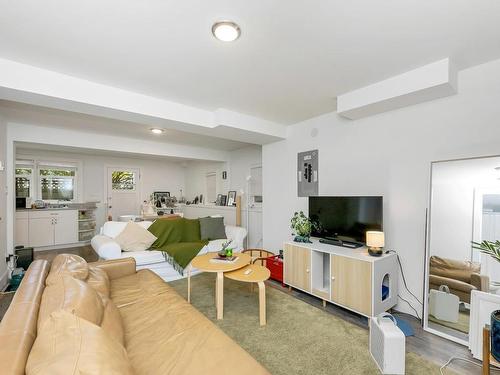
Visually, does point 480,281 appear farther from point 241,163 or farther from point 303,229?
point 241,163

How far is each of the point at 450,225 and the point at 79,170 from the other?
7.15 metres


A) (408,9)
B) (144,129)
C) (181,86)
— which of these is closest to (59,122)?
(144,129)

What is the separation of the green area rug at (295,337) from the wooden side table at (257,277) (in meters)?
0.14

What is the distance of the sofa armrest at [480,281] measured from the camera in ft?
6.59

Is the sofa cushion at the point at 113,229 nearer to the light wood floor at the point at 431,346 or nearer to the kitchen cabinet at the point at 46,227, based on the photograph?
the kitchen cabinet at the point at 46,227

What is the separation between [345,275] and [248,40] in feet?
7.69

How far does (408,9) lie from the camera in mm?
1519

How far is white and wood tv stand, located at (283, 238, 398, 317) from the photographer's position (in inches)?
94.4

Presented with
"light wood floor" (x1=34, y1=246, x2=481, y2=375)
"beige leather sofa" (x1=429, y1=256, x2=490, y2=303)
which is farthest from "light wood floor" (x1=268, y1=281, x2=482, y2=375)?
"beige leather sofa" (x1=429, y1=256, x2=490, y2=303)

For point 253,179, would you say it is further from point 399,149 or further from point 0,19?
point 0,19

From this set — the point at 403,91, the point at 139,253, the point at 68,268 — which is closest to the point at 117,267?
the point at 68,268

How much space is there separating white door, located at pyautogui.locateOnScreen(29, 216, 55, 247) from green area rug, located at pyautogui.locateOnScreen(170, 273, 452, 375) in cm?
425

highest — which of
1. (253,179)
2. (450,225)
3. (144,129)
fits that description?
(144,129)

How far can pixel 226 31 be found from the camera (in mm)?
1680
